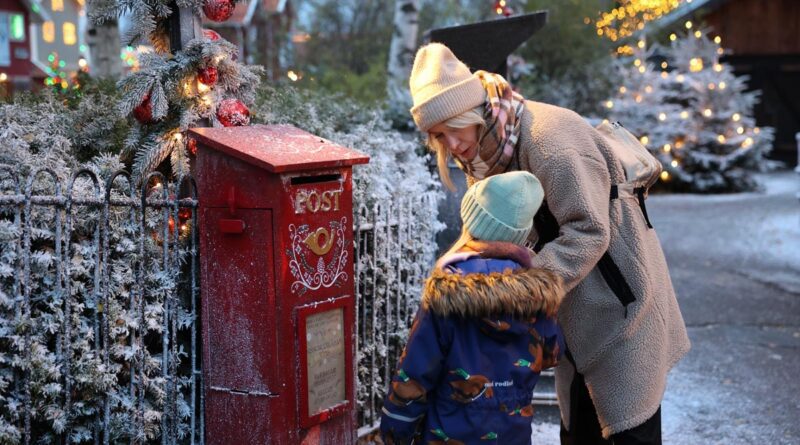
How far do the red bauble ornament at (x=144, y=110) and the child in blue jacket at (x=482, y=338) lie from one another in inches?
81.1

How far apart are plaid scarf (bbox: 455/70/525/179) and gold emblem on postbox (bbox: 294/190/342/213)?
0.66m

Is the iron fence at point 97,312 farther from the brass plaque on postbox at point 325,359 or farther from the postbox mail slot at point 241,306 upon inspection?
the brass plaque on postbox at point 325,359

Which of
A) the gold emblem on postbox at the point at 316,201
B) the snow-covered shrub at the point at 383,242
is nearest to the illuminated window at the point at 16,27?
the snow-covered shrub at the point at 383,242

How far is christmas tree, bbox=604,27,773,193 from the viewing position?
15352mm

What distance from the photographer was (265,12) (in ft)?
73.2

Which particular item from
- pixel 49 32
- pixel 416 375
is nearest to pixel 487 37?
pixel 416 375

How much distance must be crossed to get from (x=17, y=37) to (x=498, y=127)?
28050 millimetres

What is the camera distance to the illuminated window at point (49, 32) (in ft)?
112

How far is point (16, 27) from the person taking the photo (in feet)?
91.5

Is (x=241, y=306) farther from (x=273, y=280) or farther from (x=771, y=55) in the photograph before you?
(x=771, y=55)

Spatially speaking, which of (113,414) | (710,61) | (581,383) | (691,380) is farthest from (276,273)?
(710,61)

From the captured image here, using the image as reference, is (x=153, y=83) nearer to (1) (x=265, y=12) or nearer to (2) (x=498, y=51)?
(2) (x=498, y=51)

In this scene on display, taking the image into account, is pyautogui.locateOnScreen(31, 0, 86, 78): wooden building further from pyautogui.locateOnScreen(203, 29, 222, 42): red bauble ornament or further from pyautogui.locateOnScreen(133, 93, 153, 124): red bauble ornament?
pyautogui.locateOnScreen(133, 93, 153, 124): red bauble ornament

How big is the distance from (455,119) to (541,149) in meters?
0.30
